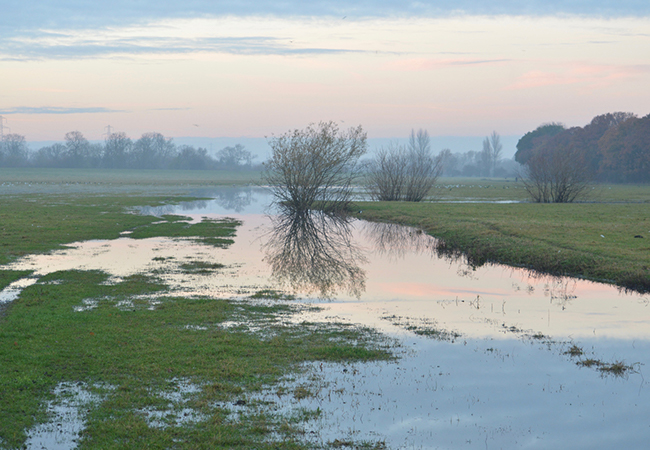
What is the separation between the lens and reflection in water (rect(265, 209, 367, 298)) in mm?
17094

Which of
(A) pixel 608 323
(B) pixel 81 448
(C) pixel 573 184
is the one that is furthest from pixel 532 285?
(C) pixel 573 184

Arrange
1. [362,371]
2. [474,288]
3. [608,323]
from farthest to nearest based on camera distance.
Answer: [474,288] < [608,323] < [362,371]

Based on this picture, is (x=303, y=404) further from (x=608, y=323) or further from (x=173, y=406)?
(x=608, y=323)

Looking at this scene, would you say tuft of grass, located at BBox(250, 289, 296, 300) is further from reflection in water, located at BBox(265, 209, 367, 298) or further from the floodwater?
reflection in water, located at BBox(265, 209, 367, 298)

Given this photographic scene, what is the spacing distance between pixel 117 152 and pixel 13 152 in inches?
1259

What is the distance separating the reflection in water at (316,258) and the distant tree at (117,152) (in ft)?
506

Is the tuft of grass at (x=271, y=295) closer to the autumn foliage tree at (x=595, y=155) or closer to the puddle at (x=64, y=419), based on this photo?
the puddle at (x=64, y=419)

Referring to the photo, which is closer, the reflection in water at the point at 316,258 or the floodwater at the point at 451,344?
the floodwater at the point at 451,344

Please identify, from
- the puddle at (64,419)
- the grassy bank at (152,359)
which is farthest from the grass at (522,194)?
the puddle at (64,419)

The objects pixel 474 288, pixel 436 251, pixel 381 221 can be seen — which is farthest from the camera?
pixel 381 221

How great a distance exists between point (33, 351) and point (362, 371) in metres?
5.61

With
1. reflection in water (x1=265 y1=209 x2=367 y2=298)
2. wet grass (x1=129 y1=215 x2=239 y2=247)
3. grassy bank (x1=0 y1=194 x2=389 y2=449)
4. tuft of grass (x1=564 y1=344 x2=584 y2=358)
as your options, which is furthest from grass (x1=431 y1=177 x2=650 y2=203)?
grassy bank (x1=0 y1=194 x2=389 y2=449)

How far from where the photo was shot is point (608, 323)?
503 inches

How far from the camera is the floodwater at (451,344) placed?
745 cm
